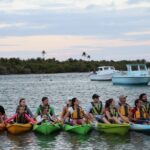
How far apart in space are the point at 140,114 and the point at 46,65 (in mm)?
135034

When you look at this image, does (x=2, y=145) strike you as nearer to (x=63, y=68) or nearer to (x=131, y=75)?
(x=131, y=75)

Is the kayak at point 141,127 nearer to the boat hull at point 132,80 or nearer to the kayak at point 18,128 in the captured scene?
the kayak at point 18,128

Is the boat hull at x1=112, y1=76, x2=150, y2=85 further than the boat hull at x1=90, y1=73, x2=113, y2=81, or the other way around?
the boat hull at x1=90, y1=73, x2=113, y2=81

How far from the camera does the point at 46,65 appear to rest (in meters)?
157

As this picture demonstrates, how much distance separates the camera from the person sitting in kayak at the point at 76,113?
22.7 metres

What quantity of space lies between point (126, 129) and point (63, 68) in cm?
13946

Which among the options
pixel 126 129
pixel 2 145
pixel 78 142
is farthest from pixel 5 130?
pixel 126 129

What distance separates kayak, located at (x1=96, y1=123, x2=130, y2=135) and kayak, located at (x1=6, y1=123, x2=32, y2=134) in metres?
3.09

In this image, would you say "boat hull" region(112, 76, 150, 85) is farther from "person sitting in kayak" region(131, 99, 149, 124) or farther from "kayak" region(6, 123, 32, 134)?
"kayak" region(6, 123, 32, 134)

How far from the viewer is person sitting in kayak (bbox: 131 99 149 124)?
73.9ft

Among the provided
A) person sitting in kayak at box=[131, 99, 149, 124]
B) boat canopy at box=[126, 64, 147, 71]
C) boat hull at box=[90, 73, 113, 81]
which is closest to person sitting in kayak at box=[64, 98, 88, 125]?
person sitting in kayak at box=[131, 99, 149, 124]

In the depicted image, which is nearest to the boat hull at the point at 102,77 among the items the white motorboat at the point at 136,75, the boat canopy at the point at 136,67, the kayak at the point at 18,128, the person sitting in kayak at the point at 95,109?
the white motorboat at the point at 136,75

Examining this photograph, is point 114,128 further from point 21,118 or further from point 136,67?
point 136,67

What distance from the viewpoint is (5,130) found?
76.2ft
